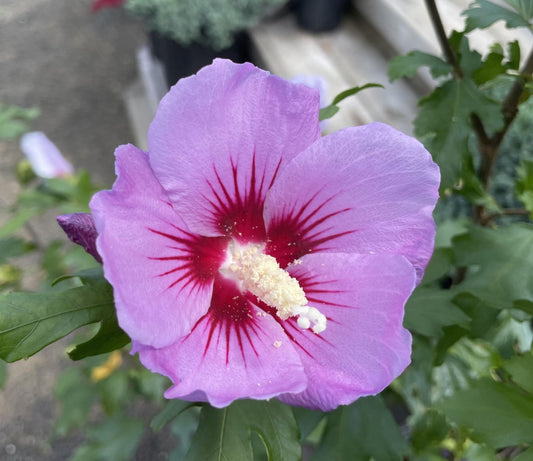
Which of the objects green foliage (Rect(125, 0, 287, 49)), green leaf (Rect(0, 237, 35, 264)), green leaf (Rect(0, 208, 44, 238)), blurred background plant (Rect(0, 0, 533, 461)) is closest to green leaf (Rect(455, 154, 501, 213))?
blurred background plant (Rect(0, 0, 533, 461))

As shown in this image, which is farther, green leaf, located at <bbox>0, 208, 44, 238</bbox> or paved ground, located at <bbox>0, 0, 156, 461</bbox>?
Answer: paved ground, located at <bbox>0, 0, 156, 461</bbox>

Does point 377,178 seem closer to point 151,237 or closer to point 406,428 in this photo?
point 151,237

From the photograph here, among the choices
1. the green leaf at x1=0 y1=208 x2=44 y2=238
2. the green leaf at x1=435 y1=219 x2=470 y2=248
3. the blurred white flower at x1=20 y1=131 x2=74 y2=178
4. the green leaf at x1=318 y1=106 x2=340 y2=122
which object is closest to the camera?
the green leaf at x1=318 y1=106 x2=340 y2=122

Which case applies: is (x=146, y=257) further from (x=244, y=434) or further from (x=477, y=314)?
(x=477, y=314)

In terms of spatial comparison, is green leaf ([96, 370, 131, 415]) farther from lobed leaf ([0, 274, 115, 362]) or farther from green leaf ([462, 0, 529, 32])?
green leaf ([462, 0, 529, 32])

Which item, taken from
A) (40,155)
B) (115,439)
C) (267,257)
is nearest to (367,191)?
(267,257)

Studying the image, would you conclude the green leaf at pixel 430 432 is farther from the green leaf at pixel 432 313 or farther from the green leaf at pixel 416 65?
the green leaf at pixel 416 65

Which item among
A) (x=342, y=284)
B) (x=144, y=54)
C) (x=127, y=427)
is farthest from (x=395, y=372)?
(x=144, y=54)

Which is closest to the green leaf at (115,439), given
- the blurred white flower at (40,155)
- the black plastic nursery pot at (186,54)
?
the blurred white flower at (40,155)
